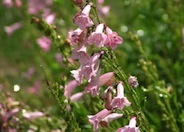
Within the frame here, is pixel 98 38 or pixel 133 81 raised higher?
pixel 98 38

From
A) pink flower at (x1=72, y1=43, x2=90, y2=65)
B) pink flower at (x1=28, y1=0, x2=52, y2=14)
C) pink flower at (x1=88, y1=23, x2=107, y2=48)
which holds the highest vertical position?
pink flower at (x1=28, y1=0, x2=52, y2=14)

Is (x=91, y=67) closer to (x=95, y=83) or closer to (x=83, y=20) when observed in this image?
(x=95, y=83)

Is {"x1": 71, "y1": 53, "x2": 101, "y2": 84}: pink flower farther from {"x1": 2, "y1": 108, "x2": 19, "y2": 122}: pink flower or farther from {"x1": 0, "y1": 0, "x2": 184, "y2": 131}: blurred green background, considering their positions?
{"x1": 0, "y1": 0, "x2": 184, "y2": 131}: blurred green background

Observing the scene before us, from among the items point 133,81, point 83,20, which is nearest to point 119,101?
point 133,81

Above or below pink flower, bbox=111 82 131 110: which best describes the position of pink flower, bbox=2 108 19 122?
above

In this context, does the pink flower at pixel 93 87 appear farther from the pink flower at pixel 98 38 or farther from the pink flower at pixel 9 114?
the pink flower at pixel 9 114

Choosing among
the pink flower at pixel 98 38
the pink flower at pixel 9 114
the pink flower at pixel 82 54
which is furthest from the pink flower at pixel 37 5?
the pink flower at pixel 98 38

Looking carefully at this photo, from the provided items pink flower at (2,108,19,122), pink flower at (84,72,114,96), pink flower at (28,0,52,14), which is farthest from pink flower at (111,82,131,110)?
pink flower at (28,0,52,14)

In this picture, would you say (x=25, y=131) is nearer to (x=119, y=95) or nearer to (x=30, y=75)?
(x=119, y=95)

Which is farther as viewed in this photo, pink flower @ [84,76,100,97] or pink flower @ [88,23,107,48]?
pink flower @ [84,76,100,97]

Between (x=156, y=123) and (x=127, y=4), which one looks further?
(x=127, y=4)

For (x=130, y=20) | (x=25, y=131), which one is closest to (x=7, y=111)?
(x=25, y=131)
